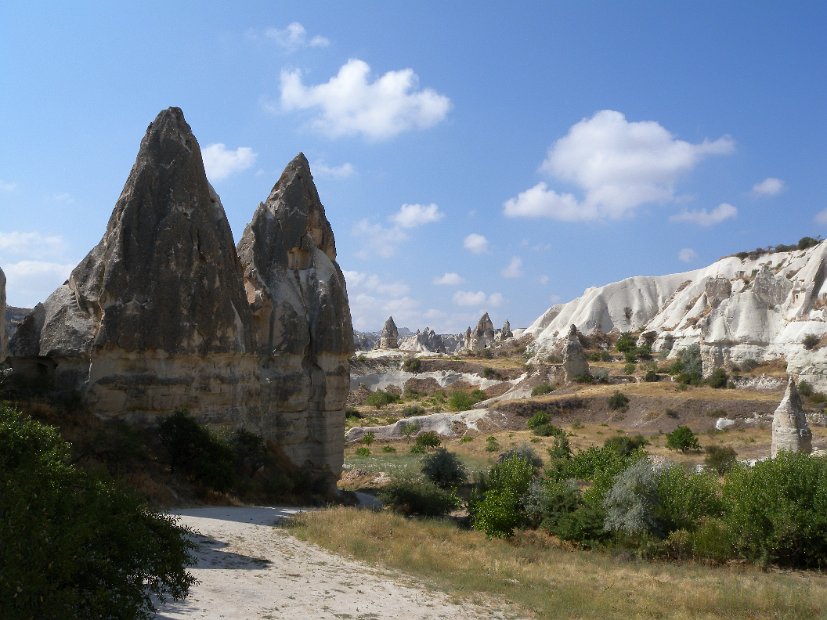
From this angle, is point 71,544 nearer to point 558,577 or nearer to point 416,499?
point 558,577

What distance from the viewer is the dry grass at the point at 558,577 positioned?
29.0 ft

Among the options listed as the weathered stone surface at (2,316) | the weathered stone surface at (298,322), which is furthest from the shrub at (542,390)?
the weathered stone surface at (2,316)

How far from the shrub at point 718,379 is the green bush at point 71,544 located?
42.5m

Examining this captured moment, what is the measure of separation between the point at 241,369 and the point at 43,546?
505 inches

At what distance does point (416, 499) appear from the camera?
56.6 ft

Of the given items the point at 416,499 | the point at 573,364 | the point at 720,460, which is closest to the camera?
the point at 416,499

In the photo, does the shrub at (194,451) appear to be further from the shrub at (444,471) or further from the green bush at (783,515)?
the green bush at (783,515)

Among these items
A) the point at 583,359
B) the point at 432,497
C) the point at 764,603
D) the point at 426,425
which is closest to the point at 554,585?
the point at 764,603

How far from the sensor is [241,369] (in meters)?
16.8

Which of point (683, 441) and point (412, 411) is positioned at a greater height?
point (412, 411)

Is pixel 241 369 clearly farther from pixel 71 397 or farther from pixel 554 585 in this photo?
pixel 554 585

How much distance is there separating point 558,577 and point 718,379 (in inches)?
1430

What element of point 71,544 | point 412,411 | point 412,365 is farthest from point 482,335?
point 71,544

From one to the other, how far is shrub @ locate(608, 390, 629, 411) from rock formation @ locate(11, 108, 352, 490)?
972 inches
